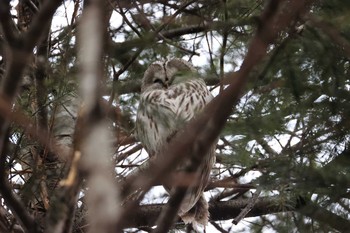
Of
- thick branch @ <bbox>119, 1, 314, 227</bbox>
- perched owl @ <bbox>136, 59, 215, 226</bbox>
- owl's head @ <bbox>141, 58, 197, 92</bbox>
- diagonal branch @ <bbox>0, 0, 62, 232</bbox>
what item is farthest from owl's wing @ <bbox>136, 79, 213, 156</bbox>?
thick branch @ <bbox>119, 1, 314, 227</bbox>

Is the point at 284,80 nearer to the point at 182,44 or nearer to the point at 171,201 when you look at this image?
the point at 171,201

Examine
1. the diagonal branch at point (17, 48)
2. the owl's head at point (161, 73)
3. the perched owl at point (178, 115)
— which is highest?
the owl's head at point (161, 73)

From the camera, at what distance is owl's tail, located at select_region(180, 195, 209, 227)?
14.9ft

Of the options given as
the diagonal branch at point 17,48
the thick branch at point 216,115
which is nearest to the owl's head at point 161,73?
the diagonal branch at point 17,48

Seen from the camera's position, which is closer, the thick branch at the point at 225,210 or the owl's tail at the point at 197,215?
the thick branch at the point at 225,210

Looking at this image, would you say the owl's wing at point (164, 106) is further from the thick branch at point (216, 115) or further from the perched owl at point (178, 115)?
the thick branch at point (216, 115)

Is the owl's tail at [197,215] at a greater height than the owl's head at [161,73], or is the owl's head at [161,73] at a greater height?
the owl's head at [161,73]

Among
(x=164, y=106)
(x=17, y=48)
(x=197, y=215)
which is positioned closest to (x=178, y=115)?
(x=164, y=106)

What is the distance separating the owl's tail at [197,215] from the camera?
455 cm

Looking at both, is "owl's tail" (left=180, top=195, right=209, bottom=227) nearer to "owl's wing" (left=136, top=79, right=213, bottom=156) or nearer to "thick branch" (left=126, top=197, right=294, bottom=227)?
"thick branch" (left=126, top=197, right=294, bottom=227)

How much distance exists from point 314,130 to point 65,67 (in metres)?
1.21

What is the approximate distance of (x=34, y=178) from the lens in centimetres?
333

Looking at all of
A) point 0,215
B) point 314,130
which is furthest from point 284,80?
point 0,215

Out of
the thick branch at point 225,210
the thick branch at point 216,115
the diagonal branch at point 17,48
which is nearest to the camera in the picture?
the thick branch at point 216,115
